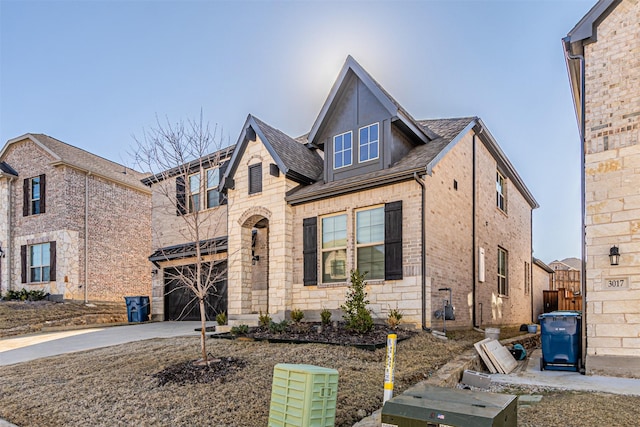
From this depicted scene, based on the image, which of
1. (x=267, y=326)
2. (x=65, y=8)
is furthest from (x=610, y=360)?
(x=65, y=8)

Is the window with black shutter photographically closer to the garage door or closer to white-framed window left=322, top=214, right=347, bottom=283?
white-framed window left=322, top=214, right=347, bottom=283

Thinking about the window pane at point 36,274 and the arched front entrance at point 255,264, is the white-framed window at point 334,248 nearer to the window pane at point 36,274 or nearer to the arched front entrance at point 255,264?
the arched front entrance at point 255,264

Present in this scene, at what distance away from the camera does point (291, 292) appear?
41.7ft

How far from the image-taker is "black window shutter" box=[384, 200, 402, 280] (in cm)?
1059

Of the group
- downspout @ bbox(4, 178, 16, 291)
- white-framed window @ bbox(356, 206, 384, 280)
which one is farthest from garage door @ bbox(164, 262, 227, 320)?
downspout @ bbox(4, 178, 16, 291)

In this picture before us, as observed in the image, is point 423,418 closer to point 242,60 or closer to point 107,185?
point 242,60

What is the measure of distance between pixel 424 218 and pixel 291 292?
4.57m

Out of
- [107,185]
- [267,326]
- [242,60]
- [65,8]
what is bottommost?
[267,326]

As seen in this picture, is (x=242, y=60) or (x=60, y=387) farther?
(x=242, y=60)

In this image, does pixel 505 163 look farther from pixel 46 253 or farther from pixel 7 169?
pixel 7 169

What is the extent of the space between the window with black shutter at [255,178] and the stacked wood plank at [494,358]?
8014mm

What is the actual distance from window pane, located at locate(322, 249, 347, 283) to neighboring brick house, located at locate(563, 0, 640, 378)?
5.87m

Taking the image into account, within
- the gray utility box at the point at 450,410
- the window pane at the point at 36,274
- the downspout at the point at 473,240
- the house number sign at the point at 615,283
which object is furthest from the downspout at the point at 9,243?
→ the house number sign at the point at 615,283

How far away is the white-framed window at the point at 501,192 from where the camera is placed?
53.5ft
